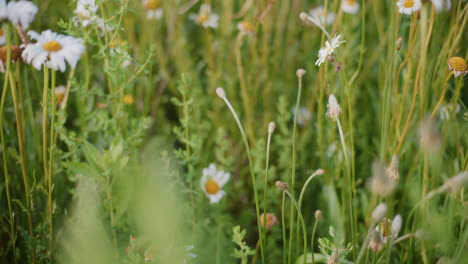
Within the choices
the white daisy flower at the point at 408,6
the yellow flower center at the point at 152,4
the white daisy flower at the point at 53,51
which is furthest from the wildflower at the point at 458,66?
the yellow flower center at the point at 152,4

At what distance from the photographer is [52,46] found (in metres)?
0.65

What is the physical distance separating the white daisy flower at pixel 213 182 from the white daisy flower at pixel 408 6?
1.43 feet

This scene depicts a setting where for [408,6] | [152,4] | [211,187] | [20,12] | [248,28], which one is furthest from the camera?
[152,4]

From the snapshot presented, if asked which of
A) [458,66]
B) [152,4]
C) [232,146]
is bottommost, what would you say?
[232,146]

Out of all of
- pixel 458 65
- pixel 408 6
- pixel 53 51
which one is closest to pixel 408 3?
pixel 408 6

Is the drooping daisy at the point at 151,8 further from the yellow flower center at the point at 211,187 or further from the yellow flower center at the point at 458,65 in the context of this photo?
the yellow flower center at the point at 458,65

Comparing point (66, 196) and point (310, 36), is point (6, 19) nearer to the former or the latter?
point (66, 196)

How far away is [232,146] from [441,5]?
2.05 ft

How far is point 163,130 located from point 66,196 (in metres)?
0.30

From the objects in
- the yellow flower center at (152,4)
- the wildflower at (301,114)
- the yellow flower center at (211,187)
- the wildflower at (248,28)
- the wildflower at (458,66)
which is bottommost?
the yellow flower center at (211,187)

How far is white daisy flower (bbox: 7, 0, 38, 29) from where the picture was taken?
0.58m

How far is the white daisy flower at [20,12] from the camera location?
1.89 ft

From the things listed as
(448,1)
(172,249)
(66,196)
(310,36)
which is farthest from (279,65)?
(172,249)

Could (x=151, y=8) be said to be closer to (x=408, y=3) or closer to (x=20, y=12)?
(x=20, y=12)
